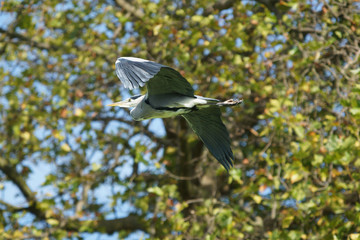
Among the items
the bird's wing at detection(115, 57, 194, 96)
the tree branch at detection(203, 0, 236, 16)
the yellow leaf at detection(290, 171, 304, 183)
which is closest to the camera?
the bird's wing at detection(115, 57, 194, 96)

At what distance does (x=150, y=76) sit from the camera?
265 cm

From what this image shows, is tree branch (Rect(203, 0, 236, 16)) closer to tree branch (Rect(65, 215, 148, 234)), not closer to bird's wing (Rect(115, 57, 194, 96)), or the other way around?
tree branch (Rect(65, 215, 148, 234))

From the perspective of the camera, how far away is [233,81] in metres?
5.25

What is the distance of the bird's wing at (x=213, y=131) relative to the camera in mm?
3557

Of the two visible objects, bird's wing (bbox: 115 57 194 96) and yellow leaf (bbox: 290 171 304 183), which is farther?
yellow leaf (bbox: 290 171 304 183)

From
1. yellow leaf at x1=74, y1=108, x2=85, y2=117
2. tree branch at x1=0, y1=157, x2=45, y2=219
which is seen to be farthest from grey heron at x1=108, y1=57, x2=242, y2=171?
tree branch at x1=0, y1=157, x2=45, y2=219

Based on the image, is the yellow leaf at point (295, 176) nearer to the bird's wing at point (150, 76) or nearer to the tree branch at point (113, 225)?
the bird's wing at point (150, 76)

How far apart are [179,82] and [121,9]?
11.5ft

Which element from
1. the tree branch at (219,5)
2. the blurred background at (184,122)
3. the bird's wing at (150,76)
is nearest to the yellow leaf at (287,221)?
the blurred background at (184,122)

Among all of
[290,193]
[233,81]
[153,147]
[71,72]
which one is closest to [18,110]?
[71,72]

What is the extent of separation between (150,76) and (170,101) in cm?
47

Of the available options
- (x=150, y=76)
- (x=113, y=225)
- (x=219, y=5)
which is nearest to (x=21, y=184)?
(x=113, y=225)

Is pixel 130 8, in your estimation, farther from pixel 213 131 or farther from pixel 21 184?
pixel 213 131

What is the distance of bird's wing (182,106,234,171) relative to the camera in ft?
11.7
